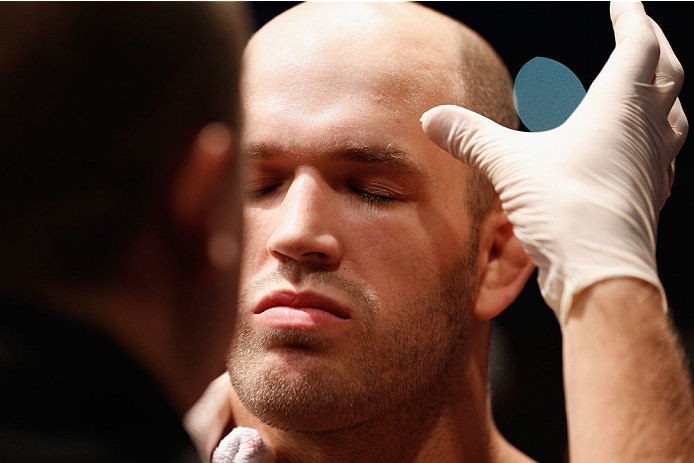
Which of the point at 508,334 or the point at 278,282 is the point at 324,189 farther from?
the point at 508,334

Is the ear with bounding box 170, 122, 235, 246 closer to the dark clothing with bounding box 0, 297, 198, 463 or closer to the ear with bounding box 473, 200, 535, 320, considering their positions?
the dark clothing with bounding box 0, 297, 198, 463

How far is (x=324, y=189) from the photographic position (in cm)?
146

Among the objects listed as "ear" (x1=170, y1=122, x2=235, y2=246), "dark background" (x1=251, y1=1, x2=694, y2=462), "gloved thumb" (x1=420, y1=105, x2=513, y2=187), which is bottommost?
"dark background" (x1=251, y1=1, x2=694, y2=462)

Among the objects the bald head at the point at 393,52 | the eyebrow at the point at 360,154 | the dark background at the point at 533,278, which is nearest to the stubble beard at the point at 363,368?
the eyebrow at the point at 360,154

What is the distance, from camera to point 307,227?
1369 mm

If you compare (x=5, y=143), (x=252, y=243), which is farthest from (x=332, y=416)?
(x=5, y=143)

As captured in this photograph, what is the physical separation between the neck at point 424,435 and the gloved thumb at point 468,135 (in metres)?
0.48

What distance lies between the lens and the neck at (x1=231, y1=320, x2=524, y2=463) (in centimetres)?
153

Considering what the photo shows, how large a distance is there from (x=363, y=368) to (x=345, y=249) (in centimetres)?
24

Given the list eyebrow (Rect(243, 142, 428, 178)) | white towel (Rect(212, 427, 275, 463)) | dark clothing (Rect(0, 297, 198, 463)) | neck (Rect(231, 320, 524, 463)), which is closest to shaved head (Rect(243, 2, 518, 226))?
→ eyebrow (Rect(243, 142, 428, 178))

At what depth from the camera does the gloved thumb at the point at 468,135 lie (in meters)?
1.36

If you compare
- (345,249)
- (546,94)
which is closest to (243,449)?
(345,249)

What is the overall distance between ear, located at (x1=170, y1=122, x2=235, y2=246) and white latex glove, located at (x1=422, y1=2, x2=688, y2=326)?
25.1 inches

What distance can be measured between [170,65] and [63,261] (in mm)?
239
